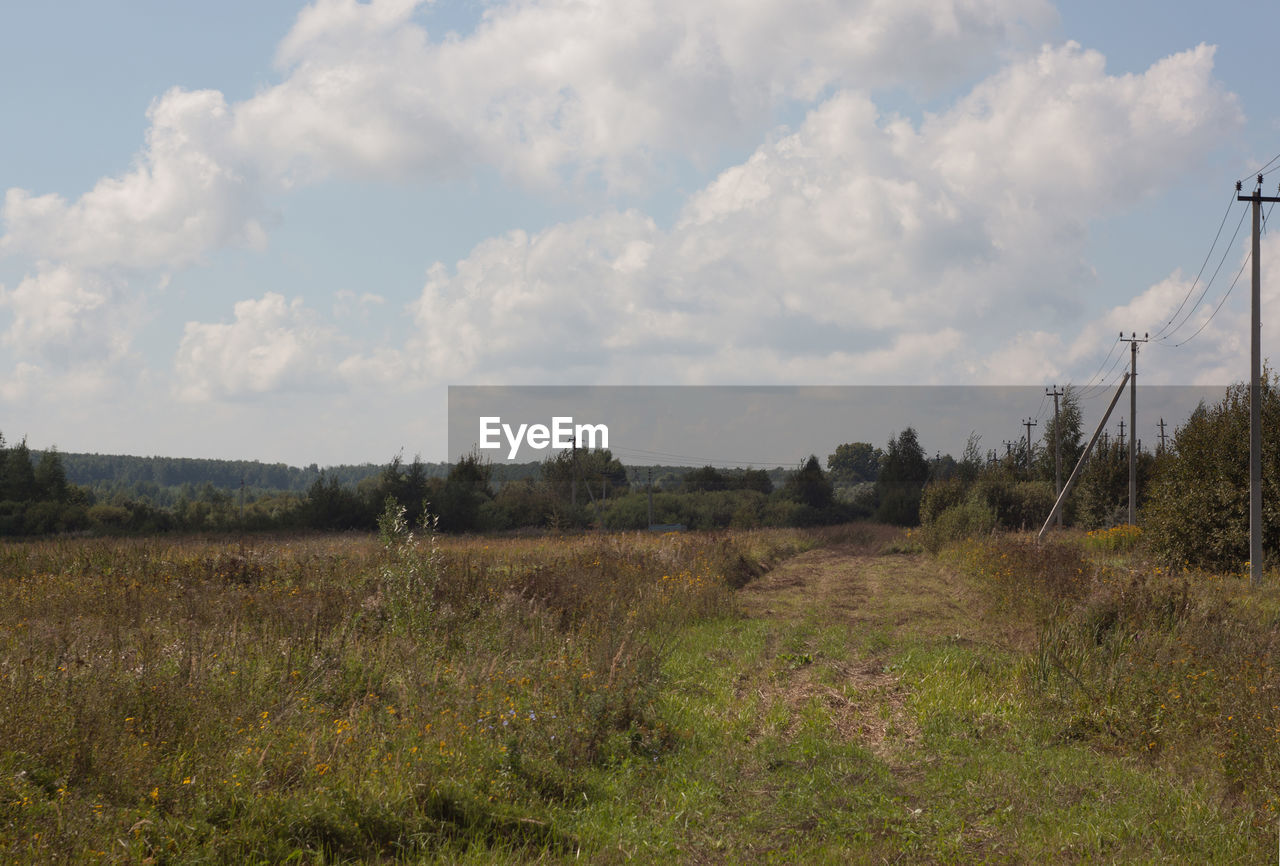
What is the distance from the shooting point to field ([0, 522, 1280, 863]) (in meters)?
5.07

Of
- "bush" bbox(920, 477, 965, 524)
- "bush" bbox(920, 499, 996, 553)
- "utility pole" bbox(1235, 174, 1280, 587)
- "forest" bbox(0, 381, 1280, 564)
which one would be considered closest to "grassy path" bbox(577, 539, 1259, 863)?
"utility pole" bbox(1235, 174, 1280, 587)

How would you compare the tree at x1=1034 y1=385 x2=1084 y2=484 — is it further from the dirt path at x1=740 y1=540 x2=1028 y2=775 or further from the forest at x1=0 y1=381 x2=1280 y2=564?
the dirt path at x1=740 y1=540 x2=1028 y2=775

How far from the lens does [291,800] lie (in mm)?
4977

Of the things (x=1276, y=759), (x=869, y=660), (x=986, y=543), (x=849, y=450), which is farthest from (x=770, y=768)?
(x=849, y=450)

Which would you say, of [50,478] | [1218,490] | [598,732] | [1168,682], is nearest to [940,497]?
Result: [1218,490]

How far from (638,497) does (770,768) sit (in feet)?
158

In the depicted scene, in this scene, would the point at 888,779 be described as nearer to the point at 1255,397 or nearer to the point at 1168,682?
the point at 1168,682

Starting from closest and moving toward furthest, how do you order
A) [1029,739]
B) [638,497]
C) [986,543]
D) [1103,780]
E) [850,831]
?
[850,831] → [1103,780] → [1029,739] → [986,543] → [638,497]

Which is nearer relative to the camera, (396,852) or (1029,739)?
(396,852)

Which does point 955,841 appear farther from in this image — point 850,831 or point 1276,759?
point 1276,759

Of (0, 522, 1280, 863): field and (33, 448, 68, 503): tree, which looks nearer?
(0, 522, 1280, 863): field

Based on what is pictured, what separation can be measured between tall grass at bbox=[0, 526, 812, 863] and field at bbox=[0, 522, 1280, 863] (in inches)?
1.0

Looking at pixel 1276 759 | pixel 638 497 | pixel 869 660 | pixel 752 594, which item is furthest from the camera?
pixel 638 497

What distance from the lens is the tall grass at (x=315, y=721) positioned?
15.9ft
